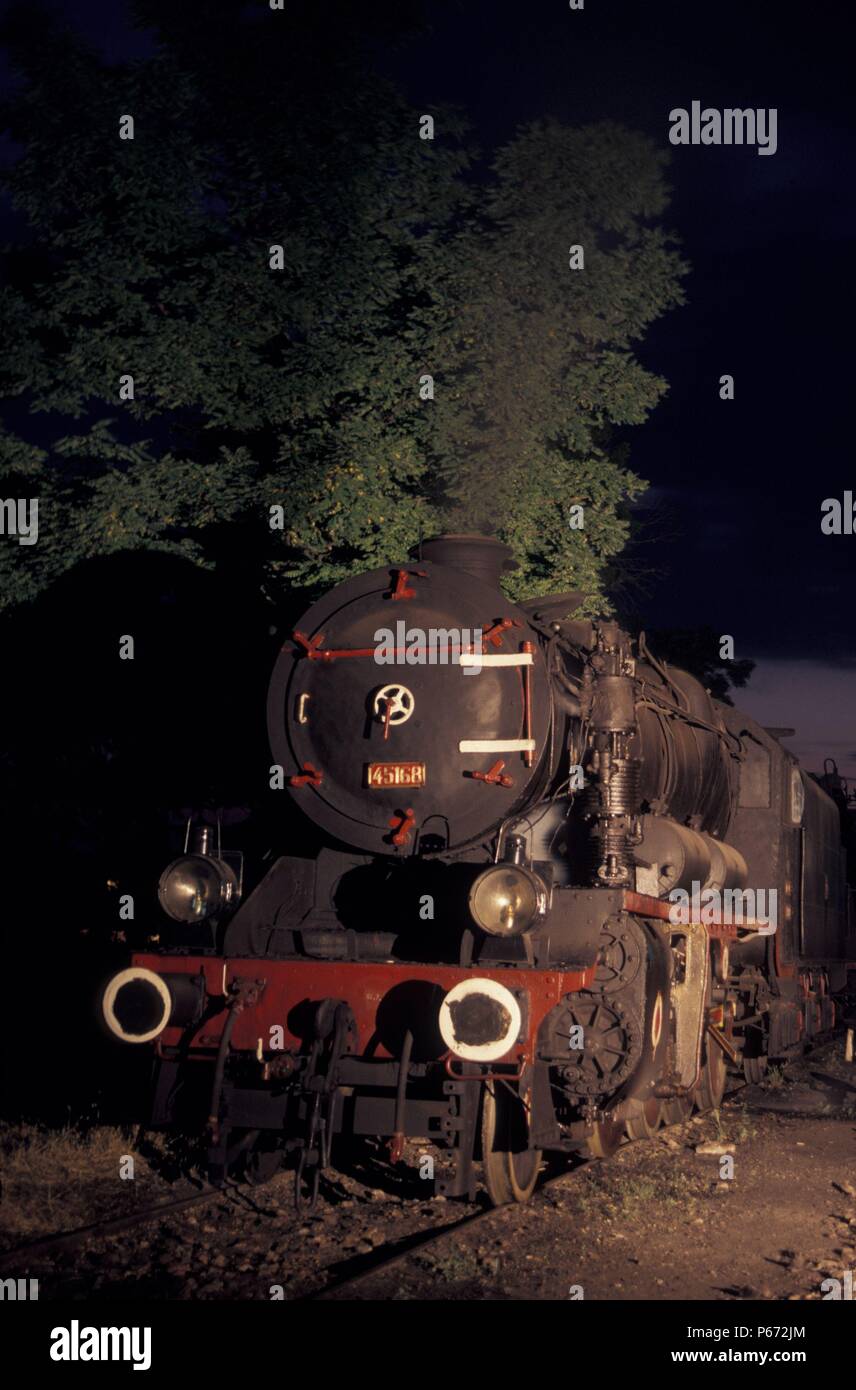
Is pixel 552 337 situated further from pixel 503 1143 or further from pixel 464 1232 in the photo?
pixel 464 1232

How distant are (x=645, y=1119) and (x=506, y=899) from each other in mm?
3235

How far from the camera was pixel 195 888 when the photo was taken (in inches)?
305

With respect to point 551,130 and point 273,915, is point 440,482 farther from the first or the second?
point 273,915

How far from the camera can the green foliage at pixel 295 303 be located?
12.9 meters

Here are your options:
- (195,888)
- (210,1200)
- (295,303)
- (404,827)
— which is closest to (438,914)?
(404,827)

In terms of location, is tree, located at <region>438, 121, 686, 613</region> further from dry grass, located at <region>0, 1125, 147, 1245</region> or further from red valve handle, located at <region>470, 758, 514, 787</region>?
dry grass, located at <region>0, 1125, 147, 1245</region>

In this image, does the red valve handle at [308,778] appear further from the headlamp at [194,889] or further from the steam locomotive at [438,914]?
the headlamp at [194,889]

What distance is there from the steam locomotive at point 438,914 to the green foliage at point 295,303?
4982 millimetres

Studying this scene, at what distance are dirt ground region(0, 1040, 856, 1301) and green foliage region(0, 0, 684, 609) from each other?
20.8 ft

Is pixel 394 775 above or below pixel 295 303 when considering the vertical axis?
below

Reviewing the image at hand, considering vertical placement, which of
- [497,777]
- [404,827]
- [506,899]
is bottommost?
[506,899]

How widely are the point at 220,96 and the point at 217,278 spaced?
1.91m

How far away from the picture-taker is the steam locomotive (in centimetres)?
692
